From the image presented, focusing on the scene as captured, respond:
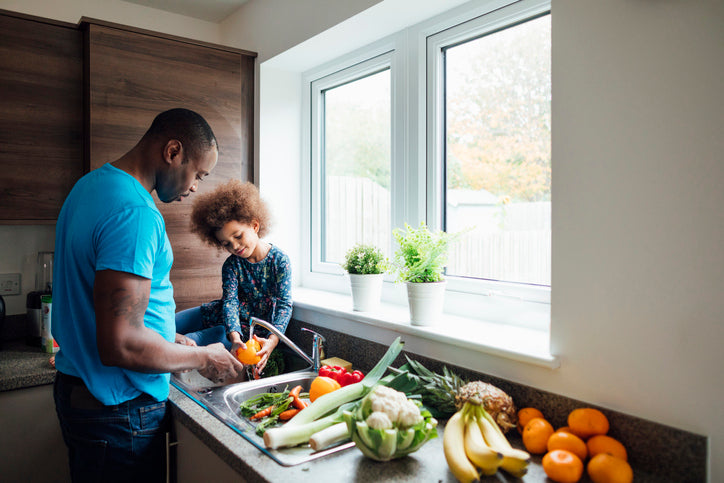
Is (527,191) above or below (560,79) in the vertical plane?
below

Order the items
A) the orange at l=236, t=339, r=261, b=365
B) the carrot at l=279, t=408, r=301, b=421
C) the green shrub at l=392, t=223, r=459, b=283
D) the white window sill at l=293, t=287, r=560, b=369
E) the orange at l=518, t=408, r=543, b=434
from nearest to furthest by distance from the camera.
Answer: the orange at l=518, t=408, r=543, b=434, the white window sill at l=293, t=287, r=560, b=369, the carrot at l=279, t=408, r=301, b=421, the green shrub at l=392, t=223, r=459, b=283, the orange at l=236, t=339, r=261, b=365

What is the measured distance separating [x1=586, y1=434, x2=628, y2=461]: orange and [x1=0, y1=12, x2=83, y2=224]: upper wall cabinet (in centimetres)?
214

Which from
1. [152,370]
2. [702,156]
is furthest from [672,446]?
[152,370]

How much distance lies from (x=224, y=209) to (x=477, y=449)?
50.2 inches

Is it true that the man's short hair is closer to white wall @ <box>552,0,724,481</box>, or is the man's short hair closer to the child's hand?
the child's hand

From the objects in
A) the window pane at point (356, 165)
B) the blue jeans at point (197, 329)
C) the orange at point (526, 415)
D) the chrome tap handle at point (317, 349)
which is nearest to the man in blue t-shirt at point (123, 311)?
the chrome tap handle at point (317, 349)

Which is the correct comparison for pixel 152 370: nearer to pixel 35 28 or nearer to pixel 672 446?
pixel 672 446

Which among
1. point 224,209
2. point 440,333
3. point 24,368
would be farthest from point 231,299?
point 440,333

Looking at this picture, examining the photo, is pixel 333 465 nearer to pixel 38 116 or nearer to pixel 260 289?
pixel 260 289

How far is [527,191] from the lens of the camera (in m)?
1.56

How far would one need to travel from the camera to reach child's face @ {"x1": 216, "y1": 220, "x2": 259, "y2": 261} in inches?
73.5

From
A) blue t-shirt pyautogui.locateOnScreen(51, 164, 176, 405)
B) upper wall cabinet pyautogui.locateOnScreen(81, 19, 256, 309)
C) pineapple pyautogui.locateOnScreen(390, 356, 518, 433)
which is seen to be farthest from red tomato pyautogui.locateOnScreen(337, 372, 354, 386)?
upper wall cabinet pyautogui.locateOnScreen(81, 19, 256, 309)

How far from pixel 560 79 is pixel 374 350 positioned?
1018mm

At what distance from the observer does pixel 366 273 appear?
5.86ft
